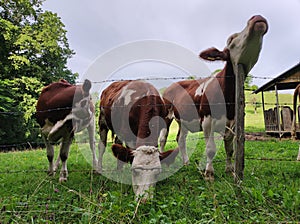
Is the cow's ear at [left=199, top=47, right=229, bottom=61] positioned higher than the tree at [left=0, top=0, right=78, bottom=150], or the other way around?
the tree at [left=0, top=0, right=78, bottom=150]

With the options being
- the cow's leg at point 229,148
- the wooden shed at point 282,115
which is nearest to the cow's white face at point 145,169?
the cow's leg at point 229,148

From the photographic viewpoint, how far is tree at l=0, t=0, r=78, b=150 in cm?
1801

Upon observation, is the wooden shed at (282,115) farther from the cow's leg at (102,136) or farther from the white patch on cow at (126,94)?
the white patch on cow at (126,94)

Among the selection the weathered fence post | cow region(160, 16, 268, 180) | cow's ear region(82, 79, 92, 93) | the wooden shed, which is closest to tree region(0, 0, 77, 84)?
the wooden shed

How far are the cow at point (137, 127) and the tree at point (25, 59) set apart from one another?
13.6 meters

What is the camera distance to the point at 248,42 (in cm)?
355

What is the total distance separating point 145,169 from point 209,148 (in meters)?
1.45

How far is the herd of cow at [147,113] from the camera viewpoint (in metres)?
3.32

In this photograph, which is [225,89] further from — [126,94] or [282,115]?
[282,115]

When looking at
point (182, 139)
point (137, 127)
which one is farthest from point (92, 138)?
point (182, 139)

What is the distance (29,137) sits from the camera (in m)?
19.1

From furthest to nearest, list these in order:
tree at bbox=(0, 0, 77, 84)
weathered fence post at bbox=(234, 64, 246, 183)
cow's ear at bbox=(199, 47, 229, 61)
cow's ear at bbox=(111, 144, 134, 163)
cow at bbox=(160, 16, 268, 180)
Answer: tree at bbox=(0, 0, 77, 84) → cow's ear at bbox=(199, 47, 229, 61) → cow at bbox=(160, 16, 268, 180) → cow's ear at bbox=(111, 144, 134, 163) → weathered fence post at bbox=(234, 64, 246, 183)

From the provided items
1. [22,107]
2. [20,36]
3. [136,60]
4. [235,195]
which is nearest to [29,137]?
[22,107]

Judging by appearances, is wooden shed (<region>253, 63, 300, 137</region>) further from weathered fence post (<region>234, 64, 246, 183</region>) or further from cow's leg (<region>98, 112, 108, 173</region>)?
weathered fence post (<region>234, 64, 246, 183</region>)
